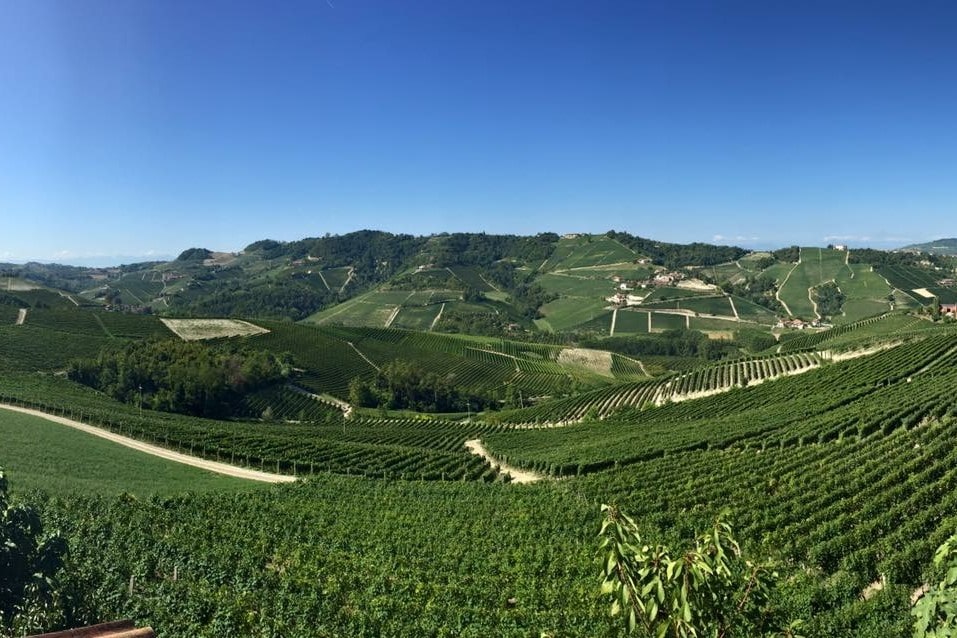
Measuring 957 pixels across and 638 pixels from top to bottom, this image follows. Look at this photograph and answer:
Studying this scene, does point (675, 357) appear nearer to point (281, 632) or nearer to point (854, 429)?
point (854, 429)

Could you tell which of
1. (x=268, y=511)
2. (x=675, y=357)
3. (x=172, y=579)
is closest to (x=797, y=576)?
(x=172, y=579)

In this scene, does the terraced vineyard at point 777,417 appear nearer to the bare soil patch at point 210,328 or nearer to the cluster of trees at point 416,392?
the cluster of trees at point 416,392

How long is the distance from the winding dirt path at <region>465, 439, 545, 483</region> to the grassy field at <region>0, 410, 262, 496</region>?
21.1 meters

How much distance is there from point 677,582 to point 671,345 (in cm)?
17127

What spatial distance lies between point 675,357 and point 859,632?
15021 cm

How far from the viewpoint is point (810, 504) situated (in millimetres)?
26234

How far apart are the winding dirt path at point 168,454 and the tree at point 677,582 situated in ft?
141

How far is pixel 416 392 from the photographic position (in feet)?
346

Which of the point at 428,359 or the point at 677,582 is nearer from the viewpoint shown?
the point at 677,582

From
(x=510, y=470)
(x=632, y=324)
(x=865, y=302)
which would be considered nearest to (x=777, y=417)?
(x=510, y=470)

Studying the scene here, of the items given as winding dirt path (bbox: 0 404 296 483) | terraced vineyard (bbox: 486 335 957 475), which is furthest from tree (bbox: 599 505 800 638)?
winding dirt path (bbox: 0 404 296 483)

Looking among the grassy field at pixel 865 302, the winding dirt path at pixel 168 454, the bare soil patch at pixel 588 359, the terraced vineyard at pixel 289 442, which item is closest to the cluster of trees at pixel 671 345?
the bare soil patch at pixel 588 359

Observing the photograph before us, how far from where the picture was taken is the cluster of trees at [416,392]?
101 meters

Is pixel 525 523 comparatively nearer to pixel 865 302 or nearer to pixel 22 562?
pixel 22 562
